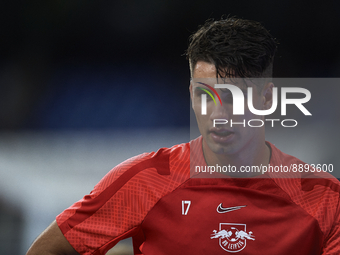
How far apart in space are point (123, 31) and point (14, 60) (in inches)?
44.5

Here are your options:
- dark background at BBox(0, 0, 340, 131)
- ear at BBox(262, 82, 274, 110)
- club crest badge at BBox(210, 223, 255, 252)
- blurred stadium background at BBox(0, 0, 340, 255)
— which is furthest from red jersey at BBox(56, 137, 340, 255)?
dark background at BBox(0, 0, 340, 131)

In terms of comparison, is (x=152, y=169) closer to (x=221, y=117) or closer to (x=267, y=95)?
(x=221, y=117)

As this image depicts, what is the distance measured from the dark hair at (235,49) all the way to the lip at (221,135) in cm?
17

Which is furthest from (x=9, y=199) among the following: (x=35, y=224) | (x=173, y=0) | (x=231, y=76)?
(x=231, y=76)

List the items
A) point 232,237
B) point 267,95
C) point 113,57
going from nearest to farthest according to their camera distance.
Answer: point 232,237 → point 267,95 → point 113,57

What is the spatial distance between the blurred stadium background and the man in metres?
1.96

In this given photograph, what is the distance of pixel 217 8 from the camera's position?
9.37 ft

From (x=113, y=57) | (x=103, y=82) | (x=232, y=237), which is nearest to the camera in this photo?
(x=232, y=237)

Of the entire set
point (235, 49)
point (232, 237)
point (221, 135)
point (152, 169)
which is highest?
point (235, 49)

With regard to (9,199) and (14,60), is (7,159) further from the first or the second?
(14,60)

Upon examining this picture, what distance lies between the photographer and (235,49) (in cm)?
103

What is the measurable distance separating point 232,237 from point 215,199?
0.12m

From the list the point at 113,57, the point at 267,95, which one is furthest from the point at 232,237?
the point at 113,57

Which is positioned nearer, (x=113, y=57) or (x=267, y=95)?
(x=267, y=95)
